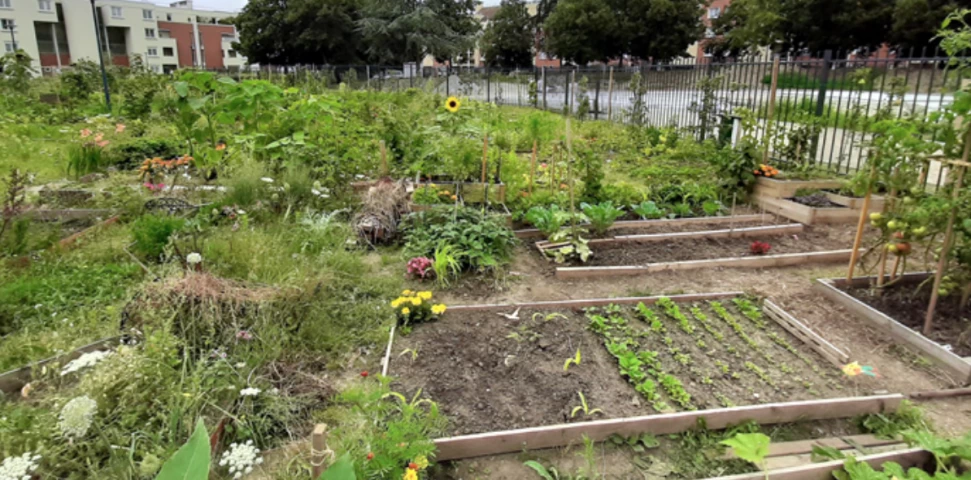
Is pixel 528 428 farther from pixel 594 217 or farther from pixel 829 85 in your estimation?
pixel 829 85

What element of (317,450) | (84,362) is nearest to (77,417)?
(84,362)

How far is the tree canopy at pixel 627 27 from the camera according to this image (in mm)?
32750

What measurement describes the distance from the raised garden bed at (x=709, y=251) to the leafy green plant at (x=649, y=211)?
0.52 metres

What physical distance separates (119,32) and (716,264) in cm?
6385

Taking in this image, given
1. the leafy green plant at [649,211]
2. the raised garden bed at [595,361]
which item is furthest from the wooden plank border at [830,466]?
the leafy green plant at [649,211]

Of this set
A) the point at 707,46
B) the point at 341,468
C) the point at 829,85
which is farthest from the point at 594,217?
the point at 707,46

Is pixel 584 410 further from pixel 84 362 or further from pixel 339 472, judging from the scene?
pixel 84 362

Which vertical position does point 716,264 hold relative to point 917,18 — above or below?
below

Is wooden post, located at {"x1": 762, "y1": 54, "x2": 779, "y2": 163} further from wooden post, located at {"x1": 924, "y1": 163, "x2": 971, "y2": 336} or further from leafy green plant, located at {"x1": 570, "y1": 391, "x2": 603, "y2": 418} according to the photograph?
leafy green plant, located at {"x1": 570, "y1": 391, "x2": 603, "y2": 418}

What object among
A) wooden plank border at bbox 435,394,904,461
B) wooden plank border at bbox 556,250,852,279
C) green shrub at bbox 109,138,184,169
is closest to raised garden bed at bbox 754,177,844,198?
wooden plank border at bbox 556,250,852,279

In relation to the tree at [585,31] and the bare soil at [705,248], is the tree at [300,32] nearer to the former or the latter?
the tree at [585,31]

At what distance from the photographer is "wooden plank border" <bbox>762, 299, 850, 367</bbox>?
3.32 meters

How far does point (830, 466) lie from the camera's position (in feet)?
7.57

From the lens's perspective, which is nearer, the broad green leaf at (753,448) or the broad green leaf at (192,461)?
the broad green leaf at (192,461)
